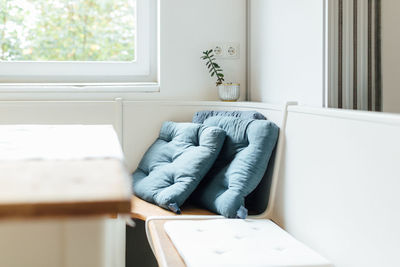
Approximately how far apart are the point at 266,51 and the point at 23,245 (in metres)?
2.10

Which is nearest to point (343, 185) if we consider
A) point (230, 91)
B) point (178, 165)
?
point (178, 165)

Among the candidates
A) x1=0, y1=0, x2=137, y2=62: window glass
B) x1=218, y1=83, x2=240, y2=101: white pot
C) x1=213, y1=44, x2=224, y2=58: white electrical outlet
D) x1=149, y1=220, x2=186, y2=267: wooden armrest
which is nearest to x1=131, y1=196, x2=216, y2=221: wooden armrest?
x1=149, y1=220, x2=186, y2=267: wooden armrest

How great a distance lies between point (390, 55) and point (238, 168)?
2.47ft

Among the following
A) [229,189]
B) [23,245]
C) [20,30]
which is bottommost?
[229,189]

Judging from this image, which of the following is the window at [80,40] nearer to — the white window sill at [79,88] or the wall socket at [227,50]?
the white window sill at [79,88]

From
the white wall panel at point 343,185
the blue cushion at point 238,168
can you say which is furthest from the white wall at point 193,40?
the white wall panel at point 343,185

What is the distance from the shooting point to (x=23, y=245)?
21.7 inches

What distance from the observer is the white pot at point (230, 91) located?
2678mm

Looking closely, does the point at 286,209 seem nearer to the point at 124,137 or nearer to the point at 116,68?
the point at 124,137

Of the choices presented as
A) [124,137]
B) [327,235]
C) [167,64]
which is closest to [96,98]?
[124,137]

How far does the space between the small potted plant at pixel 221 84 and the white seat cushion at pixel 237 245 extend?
99 cm

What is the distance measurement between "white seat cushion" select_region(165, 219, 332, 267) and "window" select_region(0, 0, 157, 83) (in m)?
1.37

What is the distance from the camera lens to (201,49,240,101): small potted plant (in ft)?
8.80

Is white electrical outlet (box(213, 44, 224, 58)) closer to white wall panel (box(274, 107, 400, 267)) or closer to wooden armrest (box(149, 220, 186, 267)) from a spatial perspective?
white wall panel (box(274, 107, 400, 267))
